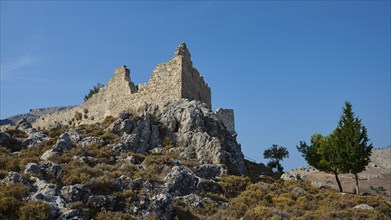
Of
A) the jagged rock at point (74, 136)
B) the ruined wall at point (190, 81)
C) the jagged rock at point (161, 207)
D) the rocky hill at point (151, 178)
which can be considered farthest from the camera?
the ruined wall at point (190, 81)

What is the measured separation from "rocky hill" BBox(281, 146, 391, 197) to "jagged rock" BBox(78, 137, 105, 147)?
23.0m

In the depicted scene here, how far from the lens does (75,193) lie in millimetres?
17281

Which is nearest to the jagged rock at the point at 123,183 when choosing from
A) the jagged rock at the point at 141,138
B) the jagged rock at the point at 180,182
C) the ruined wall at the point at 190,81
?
the jagged rock at the point at 180,182

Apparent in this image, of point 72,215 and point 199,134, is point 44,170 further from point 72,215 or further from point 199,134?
point 199,134

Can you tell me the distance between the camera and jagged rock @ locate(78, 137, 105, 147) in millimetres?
26487

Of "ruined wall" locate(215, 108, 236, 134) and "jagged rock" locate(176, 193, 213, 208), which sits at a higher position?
"ruined wall" locate(215, 108, 236, 134)

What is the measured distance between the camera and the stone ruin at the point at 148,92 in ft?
109

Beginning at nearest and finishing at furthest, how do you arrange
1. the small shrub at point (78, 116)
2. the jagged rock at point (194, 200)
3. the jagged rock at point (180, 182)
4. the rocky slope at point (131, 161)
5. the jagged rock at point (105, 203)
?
the jagged rock at point (105, 203), the rocky slope at point (131, 161), the jagged rock at point (194, 200), the jagged rock at point (180, 182), the small shrub at point (78, 116)

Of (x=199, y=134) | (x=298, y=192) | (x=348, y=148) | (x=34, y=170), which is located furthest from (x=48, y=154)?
(x=348, y=148)

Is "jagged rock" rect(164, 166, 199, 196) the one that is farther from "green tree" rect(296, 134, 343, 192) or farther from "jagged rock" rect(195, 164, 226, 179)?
"green tree" rect(296, 134, 343, 192)

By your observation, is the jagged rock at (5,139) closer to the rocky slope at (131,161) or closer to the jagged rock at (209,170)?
the rocky slope at (131,161)

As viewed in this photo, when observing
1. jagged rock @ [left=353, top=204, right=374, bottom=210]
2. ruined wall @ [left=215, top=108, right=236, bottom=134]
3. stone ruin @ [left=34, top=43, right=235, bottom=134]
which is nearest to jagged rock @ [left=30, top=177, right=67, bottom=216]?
jagged rock @ [left=353, top=204, right=374, bottom=210]

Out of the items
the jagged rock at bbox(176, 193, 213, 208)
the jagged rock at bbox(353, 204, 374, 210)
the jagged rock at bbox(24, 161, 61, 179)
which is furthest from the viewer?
the jagged rock at bbox(353, 204, 374, 210)

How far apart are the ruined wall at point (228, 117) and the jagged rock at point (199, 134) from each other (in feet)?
35.8
